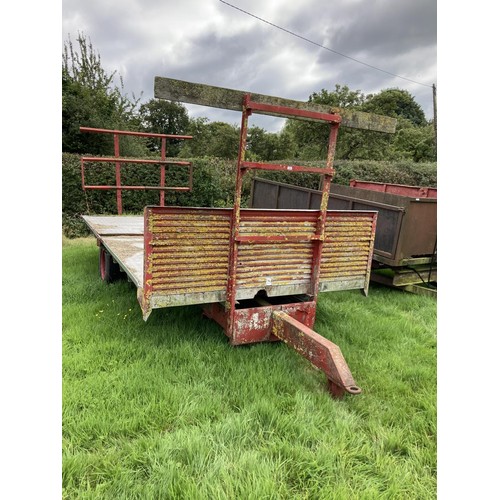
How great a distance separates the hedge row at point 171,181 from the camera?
9219 mm

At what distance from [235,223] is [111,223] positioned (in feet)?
12.1

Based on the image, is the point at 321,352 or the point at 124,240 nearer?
the point at 321,352

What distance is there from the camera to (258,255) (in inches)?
124

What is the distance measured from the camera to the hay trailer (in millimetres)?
2738

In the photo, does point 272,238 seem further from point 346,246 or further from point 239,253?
point 346,246

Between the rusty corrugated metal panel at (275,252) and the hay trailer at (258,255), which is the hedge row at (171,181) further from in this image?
the rusty corrugated metal panel at (275,252)

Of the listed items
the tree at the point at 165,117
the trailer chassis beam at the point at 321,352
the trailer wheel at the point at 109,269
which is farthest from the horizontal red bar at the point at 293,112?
the tree at the point at 165,117

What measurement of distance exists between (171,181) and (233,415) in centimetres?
882

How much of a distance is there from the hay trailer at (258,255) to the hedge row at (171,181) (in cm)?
638

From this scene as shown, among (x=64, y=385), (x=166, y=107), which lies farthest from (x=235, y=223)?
(x=166, y=107)

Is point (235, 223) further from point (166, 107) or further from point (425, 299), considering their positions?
point (166, 107)

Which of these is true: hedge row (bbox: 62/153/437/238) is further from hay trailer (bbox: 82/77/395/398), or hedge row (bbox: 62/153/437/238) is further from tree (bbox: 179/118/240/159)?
tree (bbox: 179/118/240/159)

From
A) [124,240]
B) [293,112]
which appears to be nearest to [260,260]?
[293,112]

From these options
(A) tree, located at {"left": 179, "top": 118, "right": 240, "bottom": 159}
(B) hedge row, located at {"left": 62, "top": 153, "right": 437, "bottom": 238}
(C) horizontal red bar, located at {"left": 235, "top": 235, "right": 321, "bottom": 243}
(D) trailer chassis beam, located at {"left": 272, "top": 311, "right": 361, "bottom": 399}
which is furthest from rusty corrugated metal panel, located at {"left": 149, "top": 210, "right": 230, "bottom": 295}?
(A) tree, located at {"left": 179, "top": 118, "right": 240, "bottom": 159}
